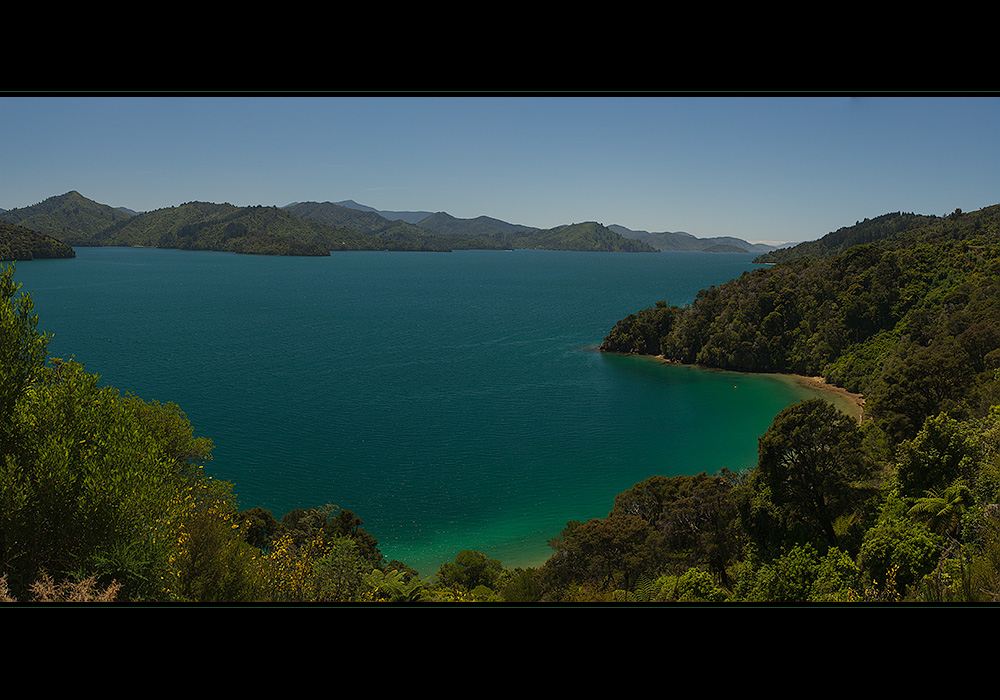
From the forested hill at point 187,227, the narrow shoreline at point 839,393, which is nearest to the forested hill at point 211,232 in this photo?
the forested hill at point 187,227

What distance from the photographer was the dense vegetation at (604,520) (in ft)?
15.9

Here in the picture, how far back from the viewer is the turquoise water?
16.6m

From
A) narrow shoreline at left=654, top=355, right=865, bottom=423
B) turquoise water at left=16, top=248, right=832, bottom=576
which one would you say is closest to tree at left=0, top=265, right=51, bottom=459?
turquoise water at left=16, top=248, right=832, bottom=576

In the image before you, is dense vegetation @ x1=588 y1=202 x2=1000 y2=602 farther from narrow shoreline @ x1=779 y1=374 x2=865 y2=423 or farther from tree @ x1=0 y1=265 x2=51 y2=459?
tree @ x1=0 y1=265 x2=51 y2=459

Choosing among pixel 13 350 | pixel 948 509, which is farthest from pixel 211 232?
pixel 948 509

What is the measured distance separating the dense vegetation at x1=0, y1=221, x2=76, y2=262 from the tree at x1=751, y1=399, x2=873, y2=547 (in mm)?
38148

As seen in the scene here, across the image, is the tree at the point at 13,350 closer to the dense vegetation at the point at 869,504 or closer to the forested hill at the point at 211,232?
the dense vegetation at the point at 869,504

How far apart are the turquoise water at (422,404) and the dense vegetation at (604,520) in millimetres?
2857

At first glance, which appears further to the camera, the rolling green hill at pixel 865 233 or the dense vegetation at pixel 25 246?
the rolling green hill at pixel 865 233
